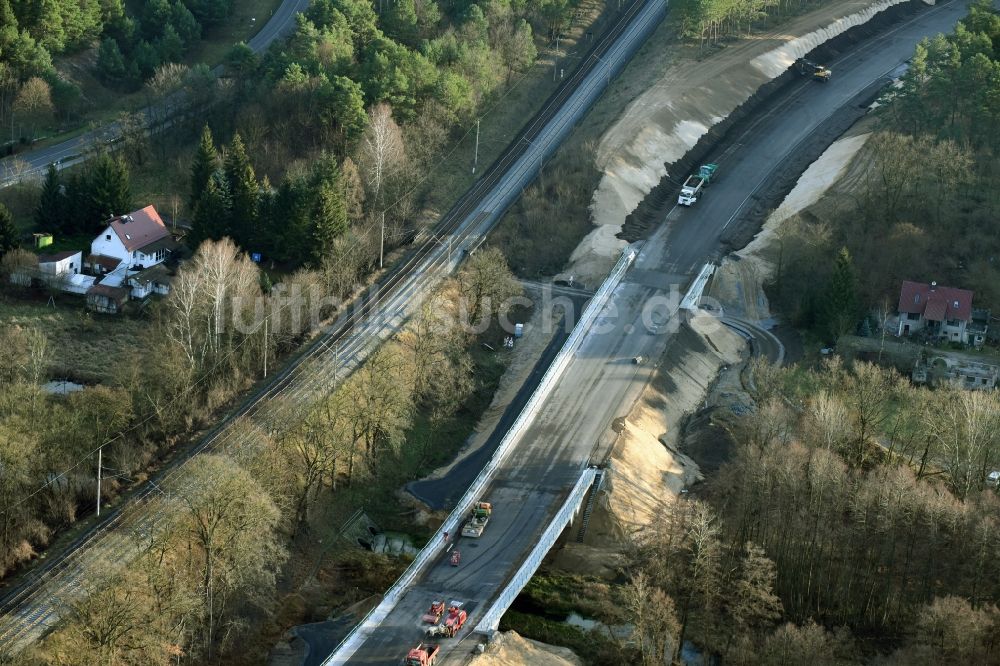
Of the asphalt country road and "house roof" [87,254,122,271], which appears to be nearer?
the asphalt country road

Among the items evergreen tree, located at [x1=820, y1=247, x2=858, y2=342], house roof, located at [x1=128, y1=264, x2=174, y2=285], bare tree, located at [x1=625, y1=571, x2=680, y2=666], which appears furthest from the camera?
evergreen tree, located at [x1=820, y1=247, x2=858, y2=342]

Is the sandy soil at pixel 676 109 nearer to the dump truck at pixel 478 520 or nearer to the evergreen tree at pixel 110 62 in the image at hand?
the dump truck at pixel 478 520

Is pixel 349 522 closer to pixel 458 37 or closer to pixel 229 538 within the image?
pixel 229 538

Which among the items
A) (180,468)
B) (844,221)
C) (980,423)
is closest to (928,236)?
(844,221)

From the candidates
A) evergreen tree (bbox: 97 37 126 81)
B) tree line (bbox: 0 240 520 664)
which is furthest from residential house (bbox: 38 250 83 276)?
evergreen tree (bbox: 97 37 126 81)

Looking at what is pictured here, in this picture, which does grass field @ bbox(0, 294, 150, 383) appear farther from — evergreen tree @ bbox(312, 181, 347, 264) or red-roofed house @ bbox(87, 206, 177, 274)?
evergreen tree @ bbox(312, 181, 347, 264)

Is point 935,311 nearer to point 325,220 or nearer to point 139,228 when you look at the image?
point 325,220

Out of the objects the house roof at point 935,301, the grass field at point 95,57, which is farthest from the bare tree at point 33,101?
the house roof at point 935,301
